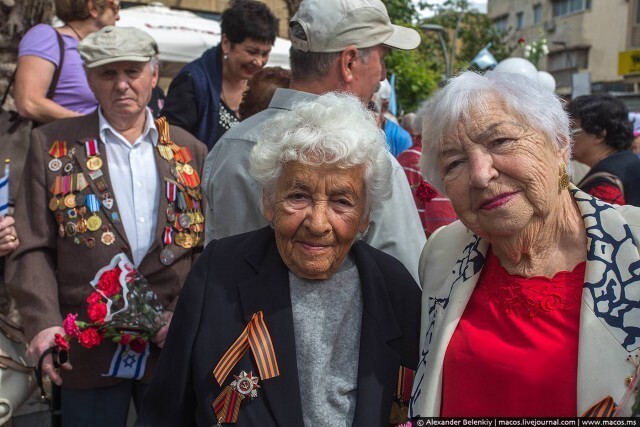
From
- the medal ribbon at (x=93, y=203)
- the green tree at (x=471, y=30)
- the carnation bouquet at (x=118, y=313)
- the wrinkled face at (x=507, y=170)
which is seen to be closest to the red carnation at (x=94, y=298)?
the carnation bouquet at (x=118, y=313)

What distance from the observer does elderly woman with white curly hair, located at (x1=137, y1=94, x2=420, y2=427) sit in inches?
83.5

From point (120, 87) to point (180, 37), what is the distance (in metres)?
5.07

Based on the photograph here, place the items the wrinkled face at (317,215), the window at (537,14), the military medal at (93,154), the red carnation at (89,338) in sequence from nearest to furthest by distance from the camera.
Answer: the wrinkled face at (317,215) < the red carnation at (89,338) < the military medal at (93,154) < the window at (537,14)

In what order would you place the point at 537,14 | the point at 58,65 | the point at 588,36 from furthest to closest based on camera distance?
1. the point at 537,14
2. the point at 588,36
3. the point at 58,65

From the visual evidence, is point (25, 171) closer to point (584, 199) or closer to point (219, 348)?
point (219, 348)

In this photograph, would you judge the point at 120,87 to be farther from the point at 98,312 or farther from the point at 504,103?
the point at 504,103

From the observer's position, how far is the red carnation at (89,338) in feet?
9.57

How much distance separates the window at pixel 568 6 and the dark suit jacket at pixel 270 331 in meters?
40.4

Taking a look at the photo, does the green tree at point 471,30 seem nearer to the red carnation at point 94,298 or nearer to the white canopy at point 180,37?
the white canopy at point 180,37

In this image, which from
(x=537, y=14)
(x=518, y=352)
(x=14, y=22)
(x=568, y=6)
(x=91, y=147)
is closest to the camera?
(x=518, y=352)

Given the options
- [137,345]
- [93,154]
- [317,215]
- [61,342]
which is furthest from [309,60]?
[61,342]

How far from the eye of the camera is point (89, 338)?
9.59 feet

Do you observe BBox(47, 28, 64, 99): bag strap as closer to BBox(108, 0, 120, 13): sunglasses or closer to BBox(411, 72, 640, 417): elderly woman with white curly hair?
BBox(108, 0, 120, 13): sunglasses

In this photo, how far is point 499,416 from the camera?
2.00 m
